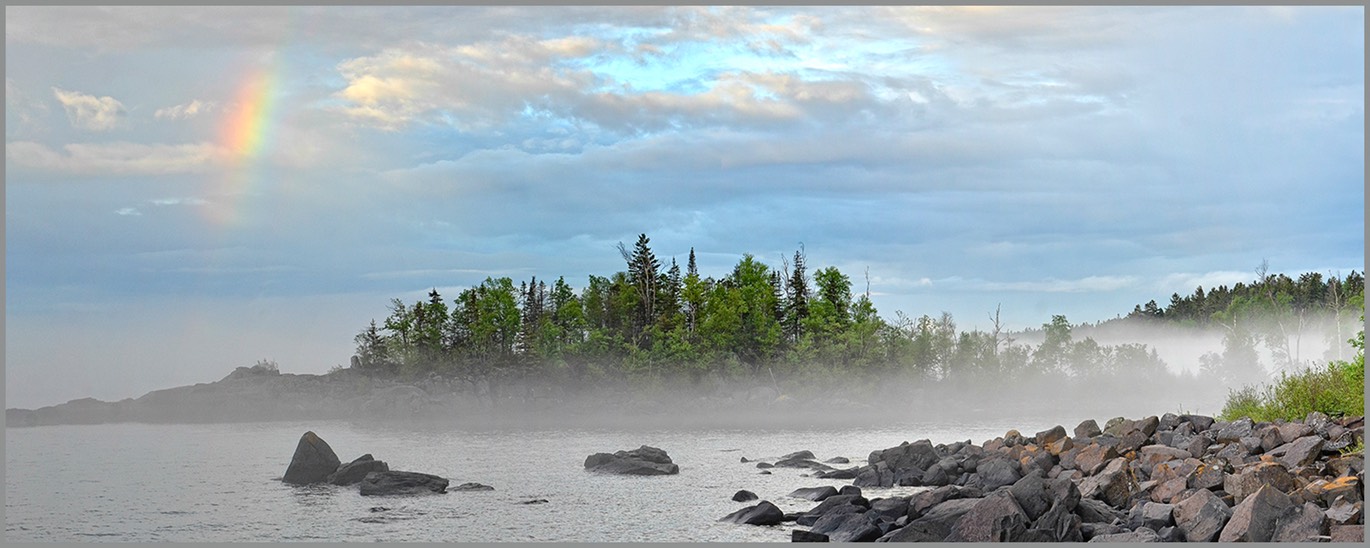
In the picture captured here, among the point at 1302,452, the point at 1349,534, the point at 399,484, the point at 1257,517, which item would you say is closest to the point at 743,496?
the point at 399,484

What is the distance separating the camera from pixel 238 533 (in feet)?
65.7

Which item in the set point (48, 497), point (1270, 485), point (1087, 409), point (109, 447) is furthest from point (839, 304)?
point (1270, 485)

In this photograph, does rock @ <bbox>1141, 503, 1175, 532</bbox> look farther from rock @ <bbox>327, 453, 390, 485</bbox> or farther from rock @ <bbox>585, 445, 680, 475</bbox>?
rock @ <bbox>327, 453, 390, 485</bbox>

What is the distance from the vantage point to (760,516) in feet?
59.9

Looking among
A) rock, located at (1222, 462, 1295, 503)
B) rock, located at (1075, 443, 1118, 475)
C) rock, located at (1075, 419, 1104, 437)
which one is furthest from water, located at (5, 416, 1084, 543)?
rock, located at (1222, 462, 1295, 503)

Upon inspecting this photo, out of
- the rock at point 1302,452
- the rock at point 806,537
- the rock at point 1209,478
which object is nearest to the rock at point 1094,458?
the rock at point 1209,478

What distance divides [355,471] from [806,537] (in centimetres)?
1380

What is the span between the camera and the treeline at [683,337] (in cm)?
7269

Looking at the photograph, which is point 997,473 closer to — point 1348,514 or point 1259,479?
point 1259,479

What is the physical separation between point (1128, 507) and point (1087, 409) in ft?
194

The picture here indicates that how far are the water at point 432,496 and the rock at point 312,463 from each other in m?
0.62

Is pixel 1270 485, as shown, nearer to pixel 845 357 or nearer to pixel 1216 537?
pixel 1216 537

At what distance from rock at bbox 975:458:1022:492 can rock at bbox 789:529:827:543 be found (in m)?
5.60

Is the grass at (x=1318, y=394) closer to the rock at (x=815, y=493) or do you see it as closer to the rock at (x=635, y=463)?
the rock at (x=815, y=493)
